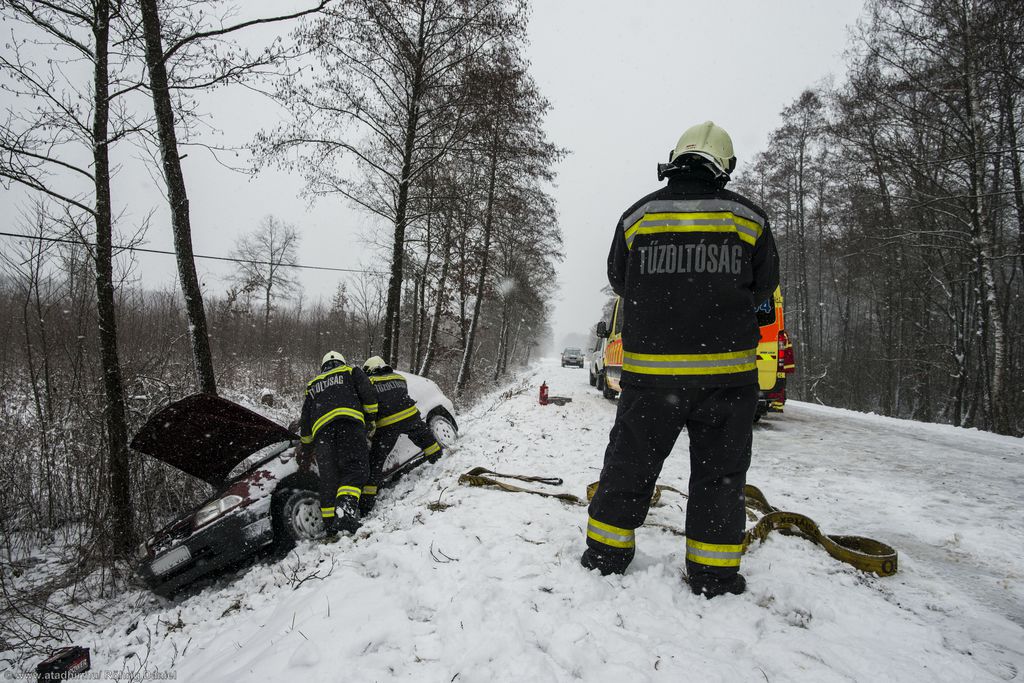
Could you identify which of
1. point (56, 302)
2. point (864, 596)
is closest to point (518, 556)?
point (864, 596)

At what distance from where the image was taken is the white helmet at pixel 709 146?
2293 mm

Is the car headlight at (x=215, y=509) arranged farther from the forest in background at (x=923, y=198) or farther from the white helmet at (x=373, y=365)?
the forest in background at (x=923, y=198)

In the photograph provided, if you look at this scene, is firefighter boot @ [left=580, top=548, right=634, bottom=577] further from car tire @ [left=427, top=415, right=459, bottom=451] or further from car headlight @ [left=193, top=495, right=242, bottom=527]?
car tire @ [left=427, top=415, right=459, bottom=451]

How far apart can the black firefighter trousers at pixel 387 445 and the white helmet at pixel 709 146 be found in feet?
13.3

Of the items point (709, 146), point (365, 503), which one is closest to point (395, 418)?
point (365, 503)

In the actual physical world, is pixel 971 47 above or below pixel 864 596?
above

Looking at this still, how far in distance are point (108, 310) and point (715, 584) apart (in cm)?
633

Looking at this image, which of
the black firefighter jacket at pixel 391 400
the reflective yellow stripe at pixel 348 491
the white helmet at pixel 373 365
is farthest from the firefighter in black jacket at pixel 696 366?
the white helmet at pixel 373 365

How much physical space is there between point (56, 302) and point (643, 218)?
7470 millimetres

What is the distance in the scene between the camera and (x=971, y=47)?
8625 mm

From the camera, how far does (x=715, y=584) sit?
212 cm

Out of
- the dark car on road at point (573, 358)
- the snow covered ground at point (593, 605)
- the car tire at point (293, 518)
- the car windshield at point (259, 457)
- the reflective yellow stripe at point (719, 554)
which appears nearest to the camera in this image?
the snow covered ground at point (593, 605)

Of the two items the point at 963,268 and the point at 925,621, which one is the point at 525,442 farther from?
the point at 963,268

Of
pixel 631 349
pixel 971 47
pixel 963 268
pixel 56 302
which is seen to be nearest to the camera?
pixel 631 349
